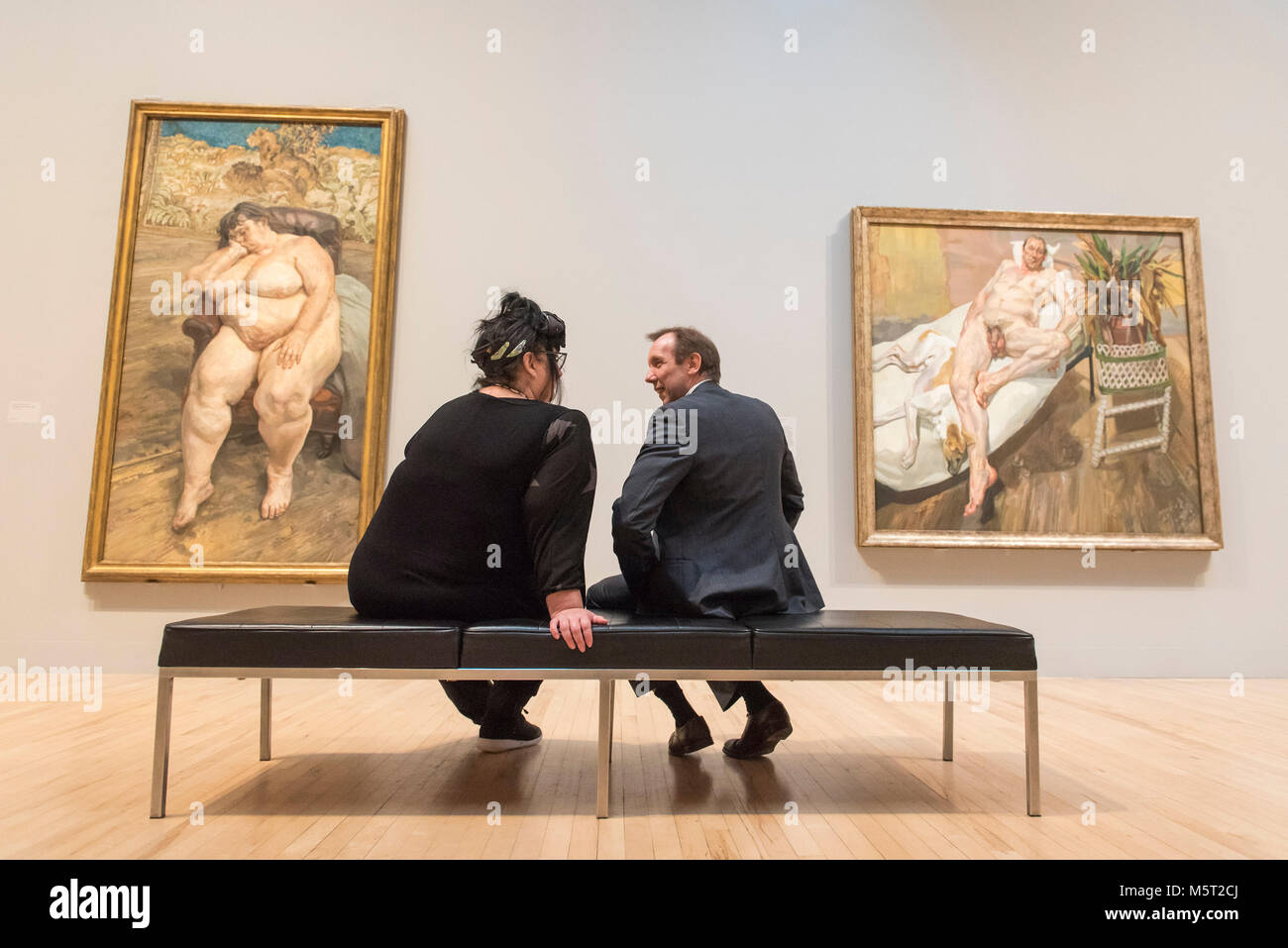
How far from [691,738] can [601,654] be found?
92 cm

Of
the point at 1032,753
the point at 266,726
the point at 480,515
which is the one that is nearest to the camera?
the point at 1032,753

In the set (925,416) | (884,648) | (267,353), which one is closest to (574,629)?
(884,648)

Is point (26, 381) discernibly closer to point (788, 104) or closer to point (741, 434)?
point (741, 434)

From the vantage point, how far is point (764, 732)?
2992 millimetres

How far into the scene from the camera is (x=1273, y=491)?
528 centimetres

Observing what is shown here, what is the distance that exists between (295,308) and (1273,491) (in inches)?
246

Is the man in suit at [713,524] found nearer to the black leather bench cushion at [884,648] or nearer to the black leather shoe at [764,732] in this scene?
the black leather shoe at [764,732]

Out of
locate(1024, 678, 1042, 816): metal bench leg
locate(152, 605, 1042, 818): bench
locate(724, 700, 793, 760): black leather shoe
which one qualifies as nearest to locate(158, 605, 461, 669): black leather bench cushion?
locate(152, 605, 1042, 818): bench

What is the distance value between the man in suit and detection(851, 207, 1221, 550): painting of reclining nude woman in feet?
7.61

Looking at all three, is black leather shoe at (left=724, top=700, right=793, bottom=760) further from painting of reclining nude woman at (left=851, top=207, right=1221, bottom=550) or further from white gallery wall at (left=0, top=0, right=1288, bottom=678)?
painting of reclining nude woman at (left=851, top=207, right=1221, bottom=550)

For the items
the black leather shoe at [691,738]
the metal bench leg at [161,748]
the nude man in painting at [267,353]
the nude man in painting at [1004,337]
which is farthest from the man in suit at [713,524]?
the nude man in painting at [267,353]

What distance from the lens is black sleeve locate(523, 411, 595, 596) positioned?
96.2 inches

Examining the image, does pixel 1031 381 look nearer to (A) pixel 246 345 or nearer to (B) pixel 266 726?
(B) pixel 266 726

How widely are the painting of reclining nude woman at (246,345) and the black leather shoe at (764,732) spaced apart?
2863 millimetres
